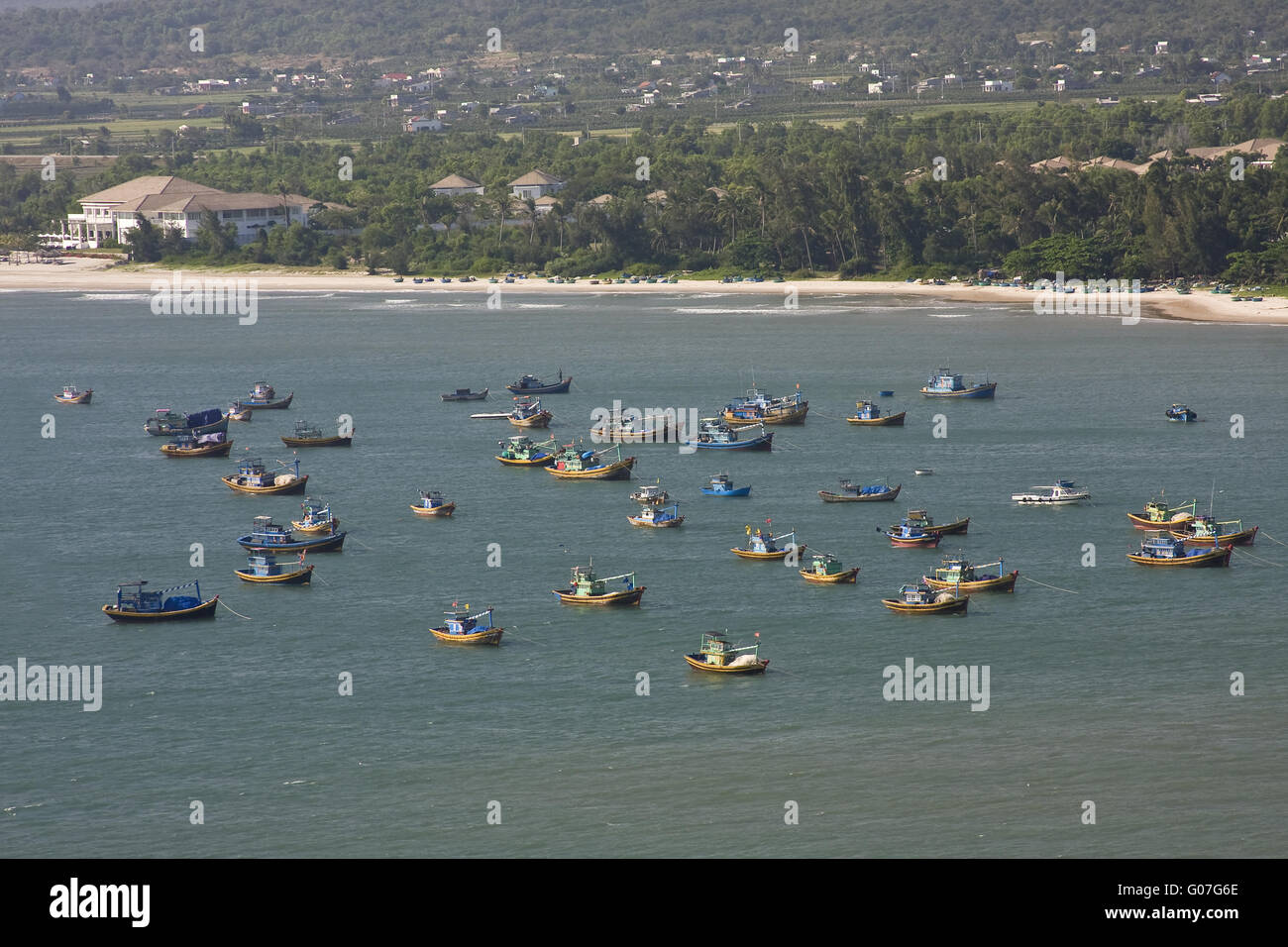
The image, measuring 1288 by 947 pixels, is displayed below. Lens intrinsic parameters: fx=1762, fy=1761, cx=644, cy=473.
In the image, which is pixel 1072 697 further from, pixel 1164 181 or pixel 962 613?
pixel 1164 181

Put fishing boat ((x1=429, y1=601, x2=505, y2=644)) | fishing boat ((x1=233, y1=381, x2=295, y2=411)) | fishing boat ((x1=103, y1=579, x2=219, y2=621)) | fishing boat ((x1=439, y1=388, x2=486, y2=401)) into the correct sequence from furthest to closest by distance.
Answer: fishing boat ((x1=439, y1=388, x2=486, y2=401)) → fishing boat ((x1=233, y1=381, x2=295, y2=411)) → fishing boat ((x1=103, y1=579, x2=219, y2=621)) → fishing boat ((x1=429, y1=601, x2=505, y2=644))

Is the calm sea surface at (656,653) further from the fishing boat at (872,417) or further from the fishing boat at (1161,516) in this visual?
the fishing boat at (1161,516)

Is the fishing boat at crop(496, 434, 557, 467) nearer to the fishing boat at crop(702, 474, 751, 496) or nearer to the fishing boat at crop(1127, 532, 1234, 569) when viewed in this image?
the fishing boat at crop(702, 474, 751, 496)

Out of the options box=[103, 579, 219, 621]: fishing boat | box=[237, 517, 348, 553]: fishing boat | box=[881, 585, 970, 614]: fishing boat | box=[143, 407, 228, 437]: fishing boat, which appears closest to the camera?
box=[881, 585, 970, 614]: fishing boat

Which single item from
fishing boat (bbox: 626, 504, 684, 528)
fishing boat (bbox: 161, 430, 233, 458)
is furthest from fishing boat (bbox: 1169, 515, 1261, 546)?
fishing boat (bbox: 161, 430, 233, 458)

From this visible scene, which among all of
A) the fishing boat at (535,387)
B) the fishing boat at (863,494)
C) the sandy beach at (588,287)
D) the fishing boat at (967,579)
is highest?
the sandy beach at (588,287)

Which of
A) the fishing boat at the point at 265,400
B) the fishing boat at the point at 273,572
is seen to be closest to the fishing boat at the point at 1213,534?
the fishing boat at the point at 273,572
